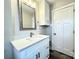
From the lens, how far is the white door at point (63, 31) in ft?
11.7

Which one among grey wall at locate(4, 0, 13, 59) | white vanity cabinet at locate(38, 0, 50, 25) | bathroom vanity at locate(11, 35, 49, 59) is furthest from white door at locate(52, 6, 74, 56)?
grey wall at locate(4, 0, 13, 59)

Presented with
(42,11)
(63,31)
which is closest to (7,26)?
(42,11)

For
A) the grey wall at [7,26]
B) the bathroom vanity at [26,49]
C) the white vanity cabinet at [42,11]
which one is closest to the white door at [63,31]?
the white vanity cabinet at [42,11]

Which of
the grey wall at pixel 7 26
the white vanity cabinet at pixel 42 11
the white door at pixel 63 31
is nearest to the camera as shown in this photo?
the grey wall at pixel 7 26

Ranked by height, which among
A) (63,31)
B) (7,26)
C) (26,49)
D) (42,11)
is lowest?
(26,49)

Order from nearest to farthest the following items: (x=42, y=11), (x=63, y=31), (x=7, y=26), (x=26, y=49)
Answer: (x=26, y=49) < (x=7, y=26) < (x=42, y=11) < (x=63, y=31)

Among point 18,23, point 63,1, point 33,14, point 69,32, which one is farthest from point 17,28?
→ point 63,1

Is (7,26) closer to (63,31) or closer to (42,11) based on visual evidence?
(42,11)

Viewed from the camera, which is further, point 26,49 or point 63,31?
point 63,31

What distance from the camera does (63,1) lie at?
3.90m

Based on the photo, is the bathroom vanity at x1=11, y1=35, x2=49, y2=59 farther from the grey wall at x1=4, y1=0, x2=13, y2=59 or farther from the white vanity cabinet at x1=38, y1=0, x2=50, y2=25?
the white vanity cabinet at x1=38, y1=0, x2=50, y2=25

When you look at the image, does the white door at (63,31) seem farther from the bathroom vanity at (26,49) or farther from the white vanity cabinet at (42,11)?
the bathroom vanity at (26,49)

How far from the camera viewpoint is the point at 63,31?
3.94 m

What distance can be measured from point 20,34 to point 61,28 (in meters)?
2.40
